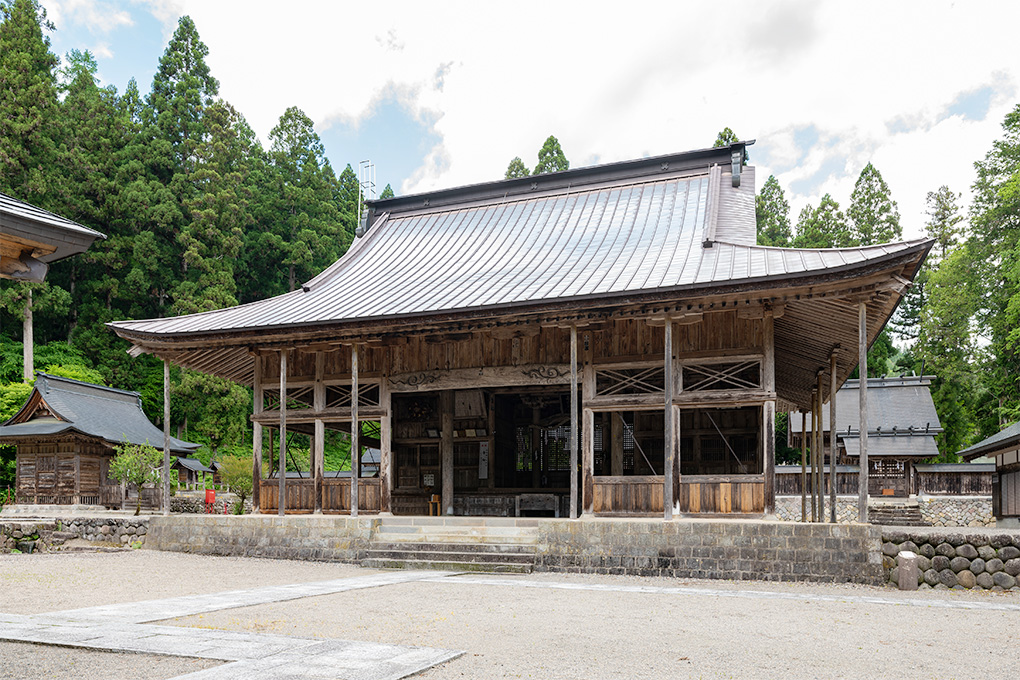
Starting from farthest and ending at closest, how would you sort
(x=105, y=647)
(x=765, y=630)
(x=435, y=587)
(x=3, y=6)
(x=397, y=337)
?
(x=3, y=6) → (x=397, y=337) → (x=435, y=587) → (x=765, y=630) → (x=105, y=647)

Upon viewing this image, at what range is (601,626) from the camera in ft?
26.5

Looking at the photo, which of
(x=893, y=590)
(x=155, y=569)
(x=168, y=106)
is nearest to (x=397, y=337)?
(x=155, y=569)

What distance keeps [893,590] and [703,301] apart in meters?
5.21

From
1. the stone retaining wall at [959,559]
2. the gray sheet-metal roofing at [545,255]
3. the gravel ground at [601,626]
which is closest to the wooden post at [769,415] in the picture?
the gray sheet-metal roofing at [545,255]

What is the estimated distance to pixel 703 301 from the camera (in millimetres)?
13539

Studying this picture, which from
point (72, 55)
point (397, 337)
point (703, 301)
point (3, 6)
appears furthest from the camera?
point (72, 55)

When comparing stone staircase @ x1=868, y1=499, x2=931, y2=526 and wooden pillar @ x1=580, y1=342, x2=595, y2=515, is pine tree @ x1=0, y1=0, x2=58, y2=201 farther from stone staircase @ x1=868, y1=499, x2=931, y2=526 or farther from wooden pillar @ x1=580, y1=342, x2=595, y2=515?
stone staircase @ x1=868, y1=499, x2=931, y2=526

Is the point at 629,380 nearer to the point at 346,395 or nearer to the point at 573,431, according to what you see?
the point at 573,431

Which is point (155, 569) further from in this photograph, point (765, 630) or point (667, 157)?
point (667, 157)

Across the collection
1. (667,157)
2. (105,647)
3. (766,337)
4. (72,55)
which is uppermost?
(72,55)

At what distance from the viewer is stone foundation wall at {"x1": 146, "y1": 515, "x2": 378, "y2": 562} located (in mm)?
15383

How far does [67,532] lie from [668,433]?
55.7ft

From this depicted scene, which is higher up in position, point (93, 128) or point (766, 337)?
point (93, 128)

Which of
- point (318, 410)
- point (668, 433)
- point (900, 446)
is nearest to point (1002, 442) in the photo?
point (900, 446)
